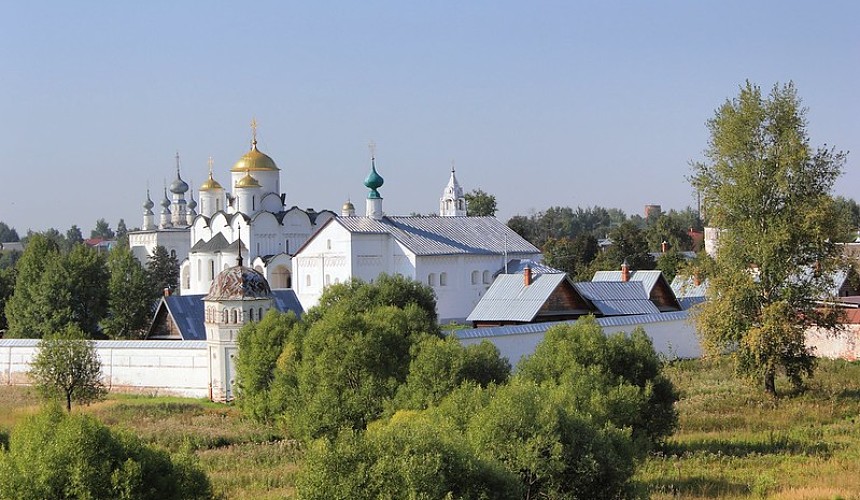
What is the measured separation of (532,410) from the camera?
11.2 m

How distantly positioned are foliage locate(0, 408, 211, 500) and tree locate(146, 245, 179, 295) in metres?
42.4

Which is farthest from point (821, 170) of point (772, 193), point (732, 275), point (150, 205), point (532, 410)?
point (150, 205)

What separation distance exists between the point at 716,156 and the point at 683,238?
49926 millimetres

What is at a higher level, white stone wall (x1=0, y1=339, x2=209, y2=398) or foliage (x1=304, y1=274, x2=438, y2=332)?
foliage (x1=304, y1=274, x2=438, y2=332)

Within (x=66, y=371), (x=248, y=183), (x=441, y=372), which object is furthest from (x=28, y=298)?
(x=441, y=372)

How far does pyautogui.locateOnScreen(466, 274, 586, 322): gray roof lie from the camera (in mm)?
28812

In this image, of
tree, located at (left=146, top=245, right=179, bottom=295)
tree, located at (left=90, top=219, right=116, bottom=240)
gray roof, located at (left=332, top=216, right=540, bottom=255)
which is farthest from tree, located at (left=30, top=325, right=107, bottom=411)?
tree, located at (left=90, top=219, right=116, bottom=240)

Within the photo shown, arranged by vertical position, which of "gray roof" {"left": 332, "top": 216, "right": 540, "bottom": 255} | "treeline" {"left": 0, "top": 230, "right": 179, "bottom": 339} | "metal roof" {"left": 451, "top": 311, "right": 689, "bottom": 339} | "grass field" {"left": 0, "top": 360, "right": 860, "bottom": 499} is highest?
"gray roof" {"left": 332, "top": 216, "right": 540, "bottom": 255}

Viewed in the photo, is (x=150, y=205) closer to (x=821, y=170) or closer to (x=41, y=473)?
(x=821, y=170)

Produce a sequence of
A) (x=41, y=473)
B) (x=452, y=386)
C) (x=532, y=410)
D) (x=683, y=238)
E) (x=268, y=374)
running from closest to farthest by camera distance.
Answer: (x=41, y=473) < (x=532, y=410) < (x=452, y=386) < (x=268, y=374) < (x=683, y=238)

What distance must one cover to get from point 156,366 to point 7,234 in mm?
158954

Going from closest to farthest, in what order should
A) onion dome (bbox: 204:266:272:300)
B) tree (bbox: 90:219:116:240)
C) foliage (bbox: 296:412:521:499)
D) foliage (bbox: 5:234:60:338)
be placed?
foliage (bbox: 296:412:521:499) < onion dome (bbox: 204:266:272:300) < foliage (bbox: 5:234:60:338) < tree (bbox: 90:219:116:240)

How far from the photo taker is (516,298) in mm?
29453

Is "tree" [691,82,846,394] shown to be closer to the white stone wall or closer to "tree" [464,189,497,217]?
the white stone wall
